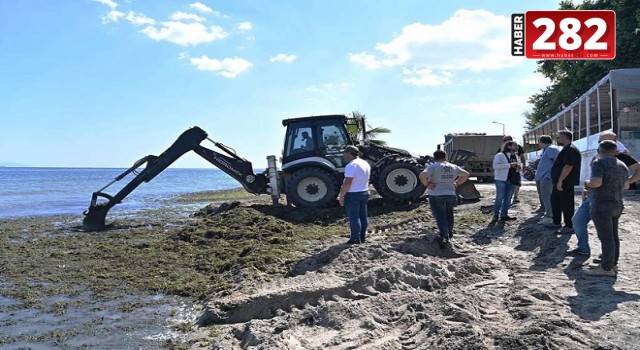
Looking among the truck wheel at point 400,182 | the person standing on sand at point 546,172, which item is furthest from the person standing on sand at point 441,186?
the truck wheel at point 400,182

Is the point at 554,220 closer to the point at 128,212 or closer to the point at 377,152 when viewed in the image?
the point at 377,152

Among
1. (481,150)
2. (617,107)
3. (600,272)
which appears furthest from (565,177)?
(481,150)

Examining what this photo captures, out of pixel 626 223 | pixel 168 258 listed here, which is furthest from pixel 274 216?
pixel 626 223

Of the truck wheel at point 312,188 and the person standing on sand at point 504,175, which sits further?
the truck wheel at point 312,188

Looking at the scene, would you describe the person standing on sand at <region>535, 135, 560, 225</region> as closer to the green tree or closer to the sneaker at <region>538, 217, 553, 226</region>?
the sneaker at <region>538, 217, 553, 226</region>

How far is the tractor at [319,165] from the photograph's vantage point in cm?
1310

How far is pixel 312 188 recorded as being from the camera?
43.6 feet

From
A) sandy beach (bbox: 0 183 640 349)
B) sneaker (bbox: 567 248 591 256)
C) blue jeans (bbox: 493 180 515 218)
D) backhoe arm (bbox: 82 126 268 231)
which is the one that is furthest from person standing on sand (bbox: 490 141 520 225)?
backhoe arm (bbox: 82 126 268 231)

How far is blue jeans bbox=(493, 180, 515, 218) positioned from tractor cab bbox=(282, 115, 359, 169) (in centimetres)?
473

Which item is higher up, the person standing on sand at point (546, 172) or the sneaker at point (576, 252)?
the person standing on sand at point (546, 172)

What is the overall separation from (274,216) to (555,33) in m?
9.83

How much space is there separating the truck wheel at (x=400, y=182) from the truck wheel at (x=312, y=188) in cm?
122

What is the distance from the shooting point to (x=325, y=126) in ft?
43.6

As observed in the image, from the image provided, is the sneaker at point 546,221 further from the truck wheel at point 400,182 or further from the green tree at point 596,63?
the green tree at point 596,63
